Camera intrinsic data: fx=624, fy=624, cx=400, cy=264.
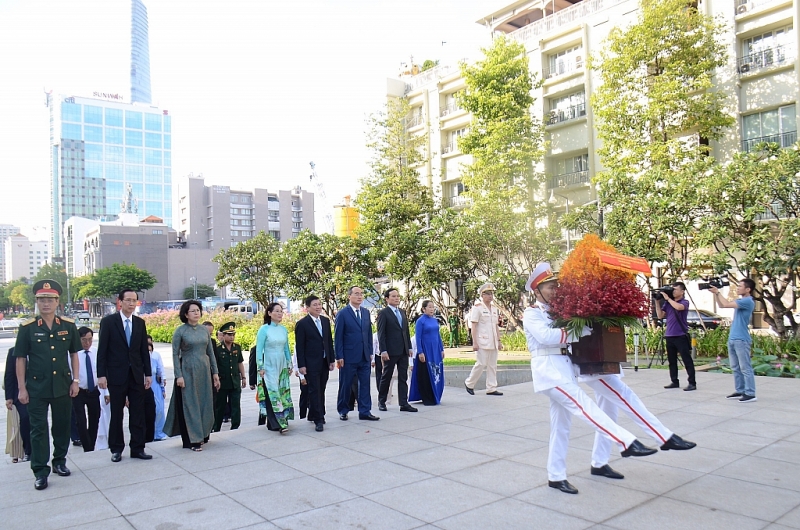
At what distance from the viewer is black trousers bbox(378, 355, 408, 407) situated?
9.77m

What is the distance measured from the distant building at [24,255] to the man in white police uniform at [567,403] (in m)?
205

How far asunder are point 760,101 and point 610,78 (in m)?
5.97

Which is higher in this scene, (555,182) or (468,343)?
(555,182)

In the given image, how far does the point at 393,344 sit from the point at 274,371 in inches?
80.0

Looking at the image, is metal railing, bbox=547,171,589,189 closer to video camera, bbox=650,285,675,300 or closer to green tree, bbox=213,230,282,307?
green tree, bbox=213,230,282,307

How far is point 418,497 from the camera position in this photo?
528cm

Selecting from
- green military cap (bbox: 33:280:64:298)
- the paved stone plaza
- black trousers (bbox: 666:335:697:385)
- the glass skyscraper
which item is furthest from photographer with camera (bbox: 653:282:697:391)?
the glass skyscraper

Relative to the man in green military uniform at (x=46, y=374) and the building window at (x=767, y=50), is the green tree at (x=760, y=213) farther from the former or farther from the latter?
the man in green military uniform at (x=46, y=374)

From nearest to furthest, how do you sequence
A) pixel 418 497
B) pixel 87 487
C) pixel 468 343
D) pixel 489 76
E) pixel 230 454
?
pixel 418 497 → pixel 87 487 → pixel 230 454 → pixel 468 343 → pixel 489 76

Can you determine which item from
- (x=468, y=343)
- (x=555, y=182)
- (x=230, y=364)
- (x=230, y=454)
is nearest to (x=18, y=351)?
(x=230, y=454)

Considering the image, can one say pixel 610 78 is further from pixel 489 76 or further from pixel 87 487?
pixel 87 487

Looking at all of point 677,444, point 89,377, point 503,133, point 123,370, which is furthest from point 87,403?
point 503,133

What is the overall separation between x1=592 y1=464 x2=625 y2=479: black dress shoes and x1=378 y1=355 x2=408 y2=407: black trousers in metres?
4.42

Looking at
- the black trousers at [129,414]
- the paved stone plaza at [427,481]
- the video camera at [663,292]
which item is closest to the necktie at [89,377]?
the paved stone plaza at [427,481]
